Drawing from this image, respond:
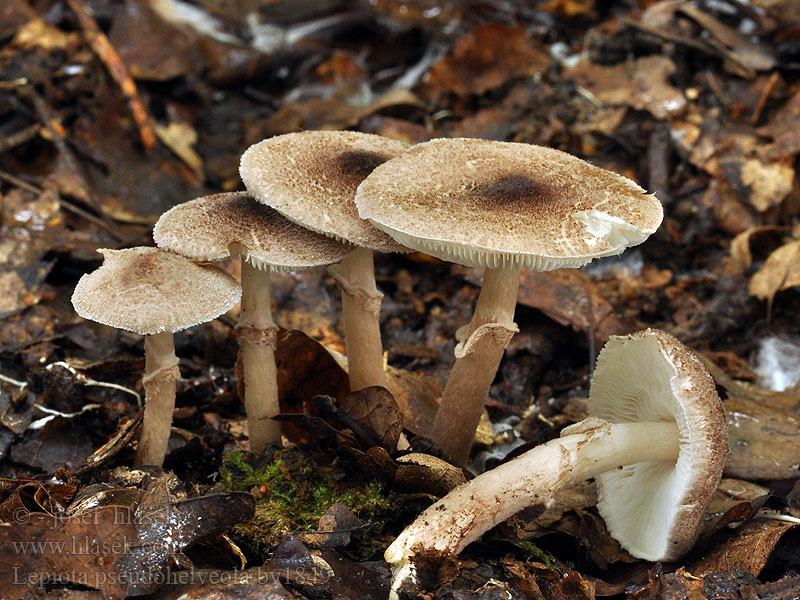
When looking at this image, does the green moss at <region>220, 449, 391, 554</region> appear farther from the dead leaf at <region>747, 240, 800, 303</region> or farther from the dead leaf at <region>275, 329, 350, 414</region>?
the dead leaf at <region>747, 240, 800, 303</region>

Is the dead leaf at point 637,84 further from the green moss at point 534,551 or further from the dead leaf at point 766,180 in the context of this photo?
the green moss at point 534,551

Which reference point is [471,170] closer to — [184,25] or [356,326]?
[356,326]

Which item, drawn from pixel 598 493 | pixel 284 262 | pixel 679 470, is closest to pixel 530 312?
pixel 598 493

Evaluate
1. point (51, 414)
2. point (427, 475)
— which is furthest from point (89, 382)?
point (427, 475)

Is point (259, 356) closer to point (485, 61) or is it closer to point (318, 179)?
point (318, 179)

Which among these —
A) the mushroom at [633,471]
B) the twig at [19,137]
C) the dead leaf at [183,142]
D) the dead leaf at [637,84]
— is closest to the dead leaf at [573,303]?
the mushroom at [633,471]

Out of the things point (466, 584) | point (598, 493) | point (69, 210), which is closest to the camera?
point (466, 584)

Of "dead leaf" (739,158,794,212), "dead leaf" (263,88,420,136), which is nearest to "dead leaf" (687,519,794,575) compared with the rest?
"dead leaf" (739,158,794,212)
